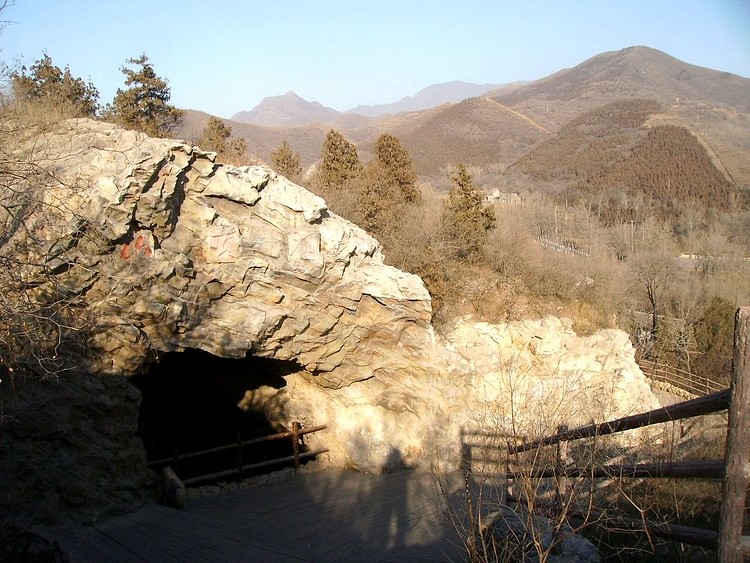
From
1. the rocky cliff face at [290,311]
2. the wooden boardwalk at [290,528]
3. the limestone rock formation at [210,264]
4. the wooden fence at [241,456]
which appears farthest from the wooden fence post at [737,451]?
the wooden fence at [241,456]

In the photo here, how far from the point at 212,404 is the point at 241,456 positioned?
2.14 m

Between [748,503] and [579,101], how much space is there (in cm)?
8980

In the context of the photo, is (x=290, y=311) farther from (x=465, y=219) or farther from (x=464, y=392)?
(x=465, y=219)

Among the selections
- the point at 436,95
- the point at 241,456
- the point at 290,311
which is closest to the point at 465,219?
the point at 290,311

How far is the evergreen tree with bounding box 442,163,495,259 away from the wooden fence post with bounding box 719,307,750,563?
37.5ft

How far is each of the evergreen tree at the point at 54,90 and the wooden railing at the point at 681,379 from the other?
18.4 m

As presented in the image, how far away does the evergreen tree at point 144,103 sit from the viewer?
1359cm

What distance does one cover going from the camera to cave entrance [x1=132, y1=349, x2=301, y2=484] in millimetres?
11281

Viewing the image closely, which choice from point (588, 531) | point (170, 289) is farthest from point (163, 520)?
point (588, 531)

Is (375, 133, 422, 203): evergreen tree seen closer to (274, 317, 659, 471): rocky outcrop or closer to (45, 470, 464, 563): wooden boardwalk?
(274, 317, 659, 471): rocky outcrop

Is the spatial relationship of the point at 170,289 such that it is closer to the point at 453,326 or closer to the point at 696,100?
the point at 453,326

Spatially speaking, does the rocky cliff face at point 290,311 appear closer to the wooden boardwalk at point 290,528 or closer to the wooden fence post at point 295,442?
the wooden fence post at point 295,442

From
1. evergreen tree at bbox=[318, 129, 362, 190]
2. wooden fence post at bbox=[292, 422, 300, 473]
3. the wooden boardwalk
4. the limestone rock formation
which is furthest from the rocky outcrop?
evergreen tree at bbox=[318, 129, 362, 190]

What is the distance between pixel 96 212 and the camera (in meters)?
7.51
